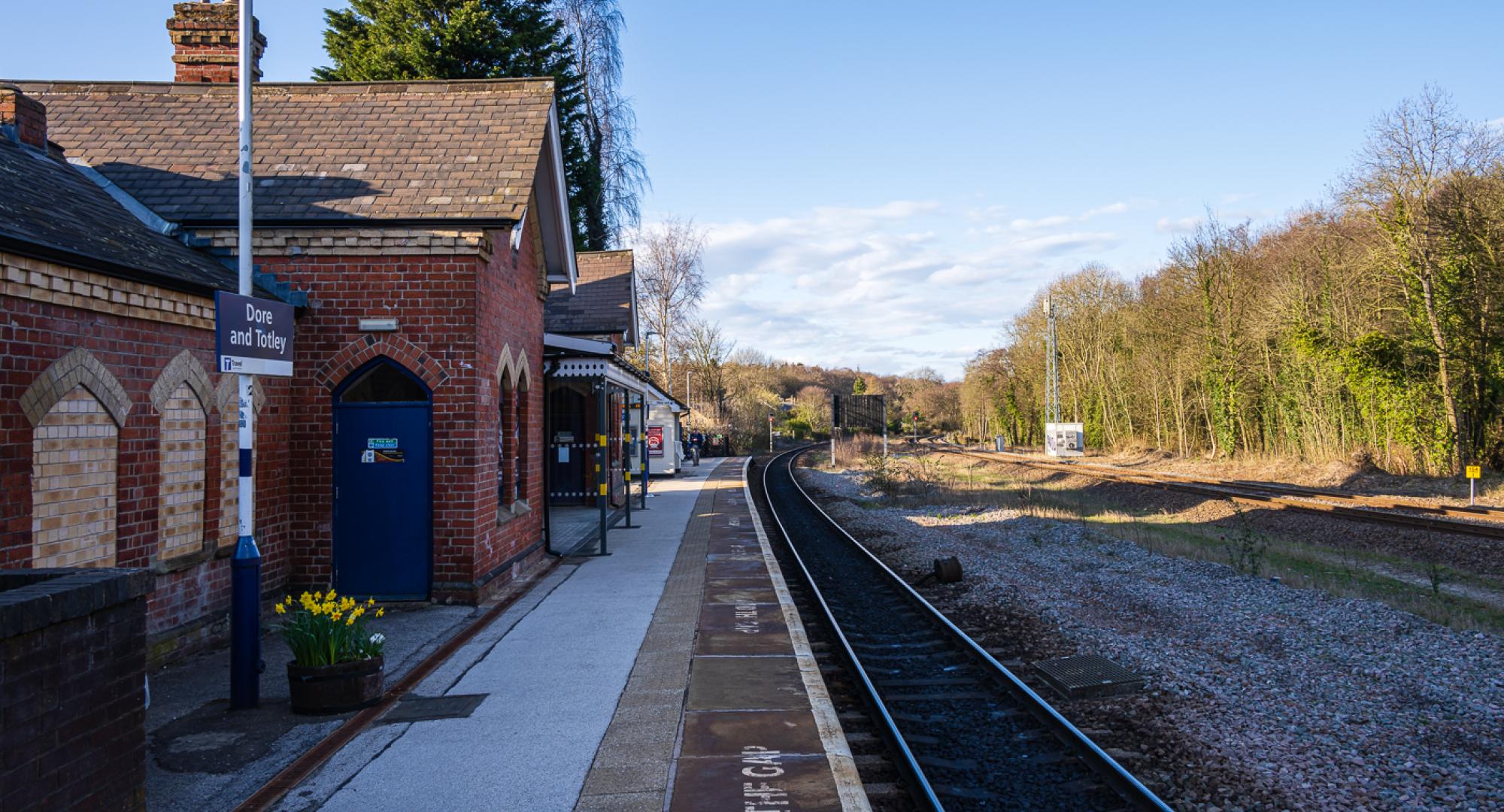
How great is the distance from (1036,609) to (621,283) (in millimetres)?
16729

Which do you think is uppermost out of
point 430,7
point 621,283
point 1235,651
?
point 430,7

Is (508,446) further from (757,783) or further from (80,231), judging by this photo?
(757,783)

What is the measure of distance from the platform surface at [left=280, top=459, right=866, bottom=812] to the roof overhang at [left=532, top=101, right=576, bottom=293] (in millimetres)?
5691

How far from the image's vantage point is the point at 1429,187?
2331 centimetres

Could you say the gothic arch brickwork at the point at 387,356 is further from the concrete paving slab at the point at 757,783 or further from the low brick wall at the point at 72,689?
the concrete paving slab at the point at 757,783

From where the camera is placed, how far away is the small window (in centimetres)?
979

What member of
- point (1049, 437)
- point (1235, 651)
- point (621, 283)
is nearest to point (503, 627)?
point (1235, 651)

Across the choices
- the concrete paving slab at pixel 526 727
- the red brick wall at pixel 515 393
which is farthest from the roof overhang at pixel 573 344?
the concrete paving slab at pixel 526 727

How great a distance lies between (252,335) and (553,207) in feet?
24.1

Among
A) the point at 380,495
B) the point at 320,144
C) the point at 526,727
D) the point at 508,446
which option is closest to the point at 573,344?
the point at 508,446

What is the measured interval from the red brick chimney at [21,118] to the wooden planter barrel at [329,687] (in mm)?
7085

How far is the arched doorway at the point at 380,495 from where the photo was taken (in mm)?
9727

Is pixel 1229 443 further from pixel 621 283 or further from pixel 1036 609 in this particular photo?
pixel 1036 609

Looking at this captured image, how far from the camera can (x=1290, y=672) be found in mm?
7242
